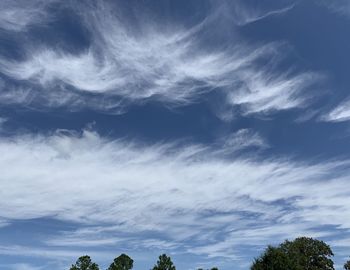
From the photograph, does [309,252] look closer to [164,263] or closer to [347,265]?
[347,265]

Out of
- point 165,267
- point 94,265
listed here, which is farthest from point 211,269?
point 94,265

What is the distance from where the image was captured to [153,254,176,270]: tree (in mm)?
111887

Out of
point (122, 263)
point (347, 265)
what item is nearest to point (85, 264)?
point (122, 263)

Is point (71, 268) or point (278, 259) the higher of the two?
point (71, 268)

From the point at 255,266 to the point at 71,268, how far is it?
6055cm

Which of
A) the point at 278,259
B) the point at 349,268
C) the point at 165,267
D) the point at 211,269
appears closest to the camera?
the point at 278,259

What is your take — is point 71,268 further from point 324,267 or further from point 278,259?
point 324,267

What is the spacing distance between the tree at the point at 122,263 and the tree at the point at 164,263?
15.0m

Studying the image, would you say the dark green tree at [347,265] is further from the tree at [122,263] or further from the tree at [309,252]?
the tree at [122,263]

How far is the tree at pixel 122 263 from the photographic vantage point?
122812mm

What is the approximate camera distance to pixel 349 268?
4838 inches

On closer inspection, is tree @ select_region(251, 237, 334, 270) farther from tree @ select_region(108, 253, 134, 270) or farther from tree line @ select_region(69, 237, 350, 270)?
tree @ select_region(108, 253, 134, 270)

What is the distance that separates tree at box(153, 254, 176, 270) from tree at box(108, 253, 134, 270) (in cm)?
1504

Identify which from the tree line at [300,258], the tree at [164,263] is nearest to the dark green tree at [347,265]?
the tree line at [300,258]
